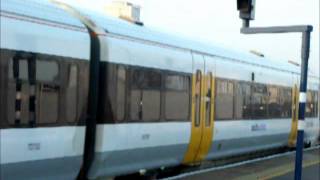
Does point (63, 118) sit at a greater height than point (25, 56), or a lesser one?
lesser

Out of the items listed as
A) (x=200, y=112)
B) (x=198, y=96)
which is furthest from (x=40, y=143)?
(x=200, y=112)

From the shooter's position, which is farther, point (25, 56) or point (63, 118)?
point (63, 118)

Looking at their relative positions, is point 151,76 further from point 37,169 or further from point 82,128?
point 37,169

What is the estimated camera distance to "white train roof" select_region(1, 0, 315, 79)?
9.11 metres

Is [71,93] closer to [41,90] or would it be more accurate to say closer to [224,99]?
[41,90]

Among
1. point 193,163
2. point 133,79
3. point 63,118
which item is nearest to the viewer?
point 63,118

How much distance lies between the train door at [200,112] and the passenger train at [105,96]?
0.08 feet

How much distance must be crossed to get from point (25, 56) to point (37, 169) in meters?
1.52

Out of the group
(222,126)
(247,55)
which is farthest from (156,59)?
(247,55)

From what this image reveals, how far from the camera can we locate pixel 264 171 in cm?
1327

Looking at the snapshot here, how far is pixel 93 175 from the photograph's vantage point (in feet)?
35.6

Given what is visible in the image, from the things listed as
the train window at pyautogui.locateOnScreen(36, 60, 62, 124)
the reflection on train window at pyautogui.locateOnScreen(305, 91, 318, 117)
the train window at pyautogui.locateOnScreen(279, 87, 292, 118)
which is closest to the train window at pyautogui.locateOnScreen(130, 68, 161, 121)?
the train window at pyautogui.locateOnScreen(36, 60, 62, 124)

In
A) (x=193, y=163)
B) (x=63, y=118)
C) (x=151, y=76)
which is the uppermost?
(x=151, y=76)

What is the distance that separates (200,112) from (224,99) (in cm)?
176
